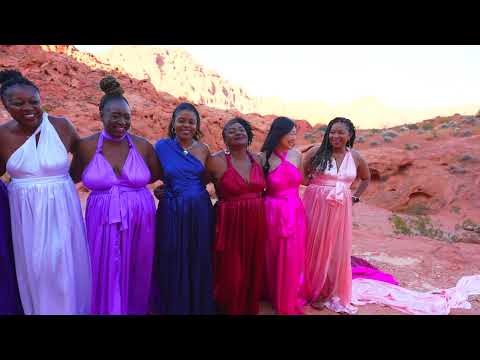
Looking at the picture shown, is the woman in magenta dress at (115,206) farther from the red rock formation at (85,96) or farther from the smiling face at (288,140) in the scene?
the red rock formation at (85,96)

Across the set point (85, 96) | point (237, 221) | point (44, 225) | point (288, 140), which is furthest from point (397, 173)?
point (85, 96)

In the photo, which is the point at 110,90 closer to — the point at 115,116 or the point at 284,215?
the point at 115,116

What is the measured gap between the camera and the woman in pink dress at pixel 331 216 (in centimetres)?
380

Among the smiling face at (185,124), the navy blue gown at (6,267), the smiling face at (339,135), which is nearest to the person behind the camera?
the navy blue gown at (6,267)

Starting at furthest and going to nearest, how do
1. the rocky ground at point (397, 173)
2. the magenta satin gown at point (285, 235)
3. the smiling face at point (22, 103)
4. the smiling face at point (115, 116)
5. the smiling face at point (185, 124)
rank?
the rocky ground at point (397, 173) → the magenta satin gown at point (285, 235) → the smiling face at point (185, 124) → the smiling face at point (115, 116) → the smiling face at point (22, 103)

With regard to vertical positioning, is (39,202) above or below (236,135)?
below

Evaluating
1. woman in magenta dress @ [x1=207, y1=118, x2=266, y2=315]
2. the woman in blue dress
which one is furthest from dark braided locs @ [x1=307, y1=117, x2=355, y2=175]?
the woman in blue dress

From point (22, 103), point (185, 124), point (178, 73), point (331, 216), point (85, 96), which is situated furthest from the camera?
point (178, 73)

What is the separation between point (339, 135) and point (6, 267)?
3.24m

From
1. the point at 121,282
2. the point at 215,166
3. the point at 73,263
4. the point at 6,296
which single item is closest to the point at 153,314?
the point at 121,282

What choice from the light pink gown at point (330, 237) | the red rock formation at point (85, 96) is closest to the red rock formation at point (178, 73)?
the red rock formation at point (85, 96)

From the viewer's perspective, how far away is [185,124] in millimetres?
3145

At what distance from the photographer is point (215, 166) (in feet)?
10.9

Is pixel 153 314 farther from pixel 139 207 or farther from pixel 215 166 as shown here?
pixel 215 166
